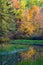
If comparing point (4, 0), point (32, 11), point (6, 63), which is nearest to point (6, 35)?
point (4, 0)

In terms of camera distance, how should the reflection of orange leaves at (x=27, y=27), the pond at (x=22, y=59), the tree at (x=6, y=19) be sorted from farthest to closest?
the reflection of orange leaves at (x=27, y=27) < the tree at (x=6, y=19) < the pond at (x=22, y=59)

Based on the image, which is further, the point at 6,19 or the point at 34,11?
the point at 34,11

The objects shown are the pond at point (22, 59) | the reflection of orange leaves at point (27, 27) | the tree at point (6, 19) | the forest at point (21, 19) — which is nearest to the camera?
the pond at point (22, 59)

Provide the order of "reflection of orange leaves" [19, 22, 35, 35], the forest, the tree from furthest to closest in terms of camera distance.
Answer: "reflection of orange leaves" [19, 22, 35, 35] < the forest < the tree

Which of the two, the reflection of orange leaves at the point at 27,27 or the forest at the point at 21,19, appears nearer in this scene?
the forest at the point at 21,19

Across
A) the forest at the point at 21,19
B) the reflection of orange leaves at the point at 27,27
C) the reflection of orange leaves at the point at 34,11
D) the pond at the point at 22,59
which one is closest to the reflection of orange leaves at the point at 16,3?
the forest at the point at 21,19

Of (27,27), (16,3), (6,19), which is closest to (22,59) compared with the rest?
(6,19)

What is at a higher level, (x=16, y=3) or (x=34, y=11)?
(x=16, y=3)

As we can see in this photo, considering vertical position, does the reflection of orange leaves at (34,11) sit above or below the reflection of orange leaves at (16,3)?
below

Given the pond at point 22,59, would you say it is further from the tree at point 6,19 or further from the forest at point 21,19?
the forest at point 21,19

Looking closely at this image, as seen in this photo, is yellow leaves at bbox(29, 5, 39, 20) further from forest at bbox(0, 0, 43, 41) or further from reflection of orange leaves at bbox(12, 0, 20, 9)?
reflection of orange leaves at bbox(12, 0, 20, 9)

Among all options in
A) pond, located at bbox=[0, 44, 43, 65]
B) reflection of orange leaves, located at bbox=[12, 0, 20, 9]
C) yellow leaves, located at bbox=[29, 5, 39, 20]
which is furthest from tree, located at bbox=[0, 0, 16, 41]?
pond, located at bbox=[0, 44, 43, 65]

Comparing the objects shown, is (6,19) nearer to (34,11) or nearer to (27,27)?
(27,27)

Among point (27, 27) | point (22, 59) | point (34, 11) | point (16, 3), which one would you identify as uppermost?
point (16, 3)
